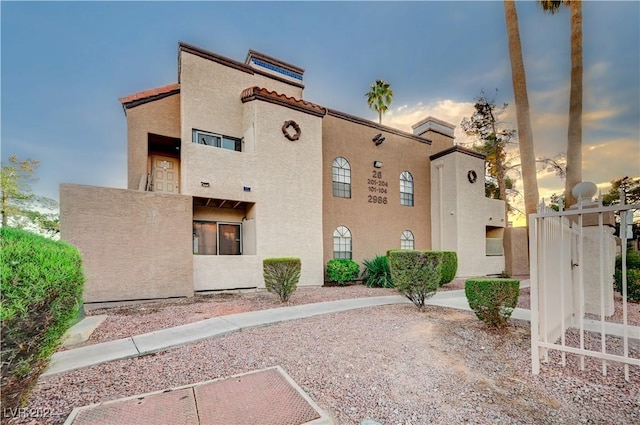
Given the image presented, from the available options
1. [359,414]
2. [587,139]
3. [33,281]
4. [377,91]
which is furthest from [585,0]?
[33,281]

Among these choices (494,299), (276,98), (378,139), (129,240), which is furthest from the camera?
(378,139)

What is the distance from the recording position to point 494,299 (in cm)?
516

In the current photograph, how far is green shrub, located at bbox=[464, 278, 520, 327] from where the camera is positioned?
5125 mm

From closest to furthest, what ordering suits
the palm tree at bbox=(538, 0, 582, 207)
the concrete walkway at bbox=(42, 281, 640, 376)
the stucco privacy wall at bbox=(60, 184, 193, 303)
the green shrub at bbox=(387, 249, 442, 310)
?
the concrete walkway at bbox=(42, 281, 640, 376)
the green shrub at bbox=(387, 249, 442, 310)
the stucco privacy wall at bbox=(60, 184, 193, 303)
the palm tree at bbox=(538, 0, 582, 207)

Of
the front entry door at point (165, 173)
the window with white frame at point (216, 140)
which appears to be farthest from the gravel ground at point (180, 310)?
the window with white frame at point (216, 140)

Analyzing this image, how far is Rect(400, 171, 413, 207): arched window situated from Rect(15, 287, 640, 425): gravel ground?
36.7 ft

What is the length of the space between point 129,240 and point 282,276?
4.66 m

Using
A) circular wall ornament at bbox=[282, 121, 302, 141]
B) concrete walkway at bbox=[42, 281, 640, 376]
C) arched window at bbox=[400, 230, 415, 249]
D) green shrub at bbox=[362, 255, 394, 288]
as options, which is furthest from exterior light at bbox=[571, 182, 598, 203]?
arched window at bbox=[400, 230, 415, 249]

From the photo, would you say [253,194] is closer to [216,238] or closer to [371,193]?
[216,238]

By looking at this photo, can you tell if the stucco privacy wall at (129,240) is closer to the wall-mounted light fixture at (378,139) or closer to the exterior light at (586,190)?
the wall-mounted light fixture at (378,139)

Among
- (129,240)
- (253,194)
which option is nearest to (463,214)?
(253,194)

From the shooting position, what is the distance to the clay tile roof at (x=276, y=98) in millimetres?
11312

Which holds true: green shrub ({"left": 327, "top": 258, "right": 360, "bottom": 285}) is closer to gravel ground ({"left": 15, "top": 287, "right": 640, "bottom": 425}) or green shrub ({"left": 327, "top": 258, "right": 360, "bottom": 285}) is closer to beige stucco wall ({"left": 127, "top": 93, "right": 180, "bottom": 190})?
gravel ground ({"left": 15, "top": 287, "right": 640, "bottom": 425})

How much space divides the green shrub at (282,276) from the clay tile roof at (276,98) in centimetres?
678
